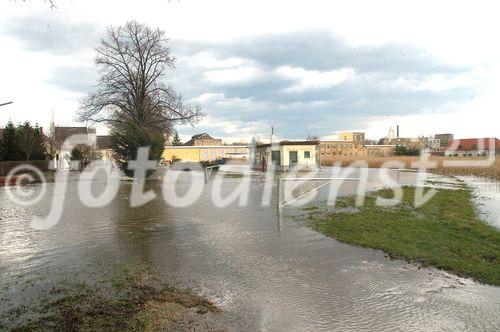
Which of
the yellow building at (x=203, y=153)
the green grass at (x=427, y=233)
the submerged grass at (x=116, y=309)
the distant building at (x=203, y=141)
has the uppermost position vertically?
the distant building at (x=203, y=141)

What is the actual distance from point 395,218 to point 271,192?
861 centimetres

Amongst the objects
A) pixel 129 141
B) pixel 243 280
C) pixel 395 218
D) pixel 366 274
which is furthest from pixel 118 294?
pixel 129 141

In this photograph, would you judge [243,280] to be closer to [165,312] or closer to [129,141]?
[165,312]

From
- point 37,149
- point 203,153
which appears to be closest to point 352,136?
point 203,153

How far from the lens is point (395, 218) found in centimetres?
1221

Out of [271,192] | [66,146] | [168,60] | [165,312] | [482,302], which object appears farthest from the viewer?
[66,146]

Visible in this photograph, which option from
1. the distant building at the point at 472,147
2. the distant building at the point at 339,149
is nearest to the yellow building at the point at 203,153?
the distant building at the point at 339,149

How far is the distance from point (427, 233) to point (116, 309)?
780 cm

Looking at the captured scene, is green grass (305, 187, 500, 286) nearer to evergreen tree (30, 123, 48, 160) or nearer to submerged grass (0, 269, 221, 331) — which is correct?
submerged grass (0, 269, 221, 331)

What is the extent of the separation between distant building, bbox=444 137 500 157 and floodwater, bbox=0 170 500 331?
97456 millimetres

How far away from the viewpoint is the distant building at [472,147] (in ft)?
318

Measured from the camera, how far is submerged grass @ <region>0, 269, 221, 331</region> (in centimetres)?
467

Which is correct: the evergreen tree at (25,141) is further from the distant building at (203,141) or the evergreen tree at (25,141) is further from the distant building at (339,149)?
the distant building at (203,141)

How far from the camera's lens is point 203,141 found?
421 feet
